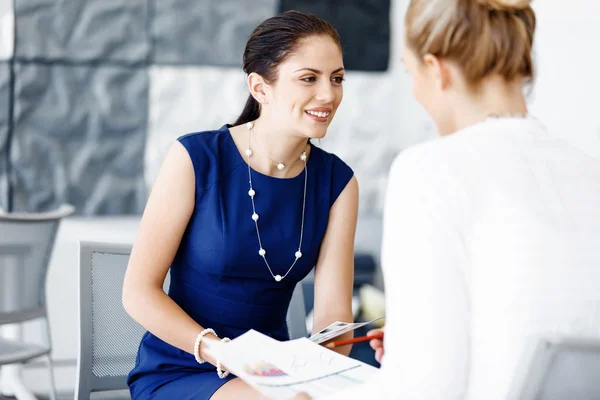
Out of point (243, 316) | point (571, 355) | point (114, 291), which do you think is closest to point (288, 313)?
point (243, 316)

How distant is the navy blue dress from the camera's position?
5.94ft

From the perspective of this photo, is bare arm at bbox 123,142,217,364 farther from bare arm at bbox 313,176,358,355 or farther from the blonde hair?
the blonde hair

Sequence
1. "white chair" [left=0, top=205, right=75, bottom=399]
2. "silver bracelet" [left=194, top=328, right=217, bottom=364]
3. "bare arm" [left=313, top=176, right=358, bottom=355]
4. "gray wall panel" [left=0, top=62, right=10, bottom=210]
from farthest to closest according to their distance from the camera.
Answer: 1. "gray wall panel" [left=0, top=62, right=10, bottom=210]
2. "white chair" [left=0, top=205, right=75, bottom=399]
3. "bare arm" [left=313, top=176, right=358, bottom=355]
4. "silver bracelet" [left=194, top=328, right=217, bottom=364]

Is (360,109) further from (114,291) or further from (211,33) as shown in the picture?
(114,291)

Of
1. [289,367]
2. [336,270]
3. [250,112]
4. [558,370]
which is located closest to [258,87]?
[250,112]

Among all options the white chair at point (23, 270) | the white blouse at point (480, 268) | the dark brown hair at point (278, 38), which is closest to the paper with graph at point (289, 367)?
the white blouse at point (480, 268)

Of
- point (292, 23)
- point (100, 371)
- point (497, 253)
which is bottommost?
point (100, 371)

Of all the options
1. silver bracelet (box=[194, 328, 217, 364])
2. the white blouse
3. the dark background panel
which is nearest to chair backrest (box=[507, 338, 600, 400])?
the white blouse

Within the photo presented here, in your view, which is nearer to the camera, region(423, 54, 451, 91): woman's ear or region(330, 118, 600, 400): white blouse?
region(330, 118, 600, 400): white blouse

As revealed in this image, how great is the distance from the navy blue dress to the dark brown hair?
7.8 inches

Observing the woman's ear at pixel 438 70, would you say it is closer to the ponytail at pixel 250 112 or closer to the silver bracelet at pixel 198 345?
the silver bracelet at pixel 198 345

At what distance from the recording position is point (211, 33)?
3953 millimetres

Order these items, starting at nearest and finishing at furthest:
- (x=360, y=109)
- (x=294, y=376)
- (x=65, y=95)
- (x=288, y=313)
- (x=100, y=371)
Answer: (x=294, y=376) < (x=100, y=371) < (x=288, y=313) < (x=65, y=95) < (x=360, y=109)

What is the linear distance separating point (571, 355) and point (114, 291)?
4.22ft
